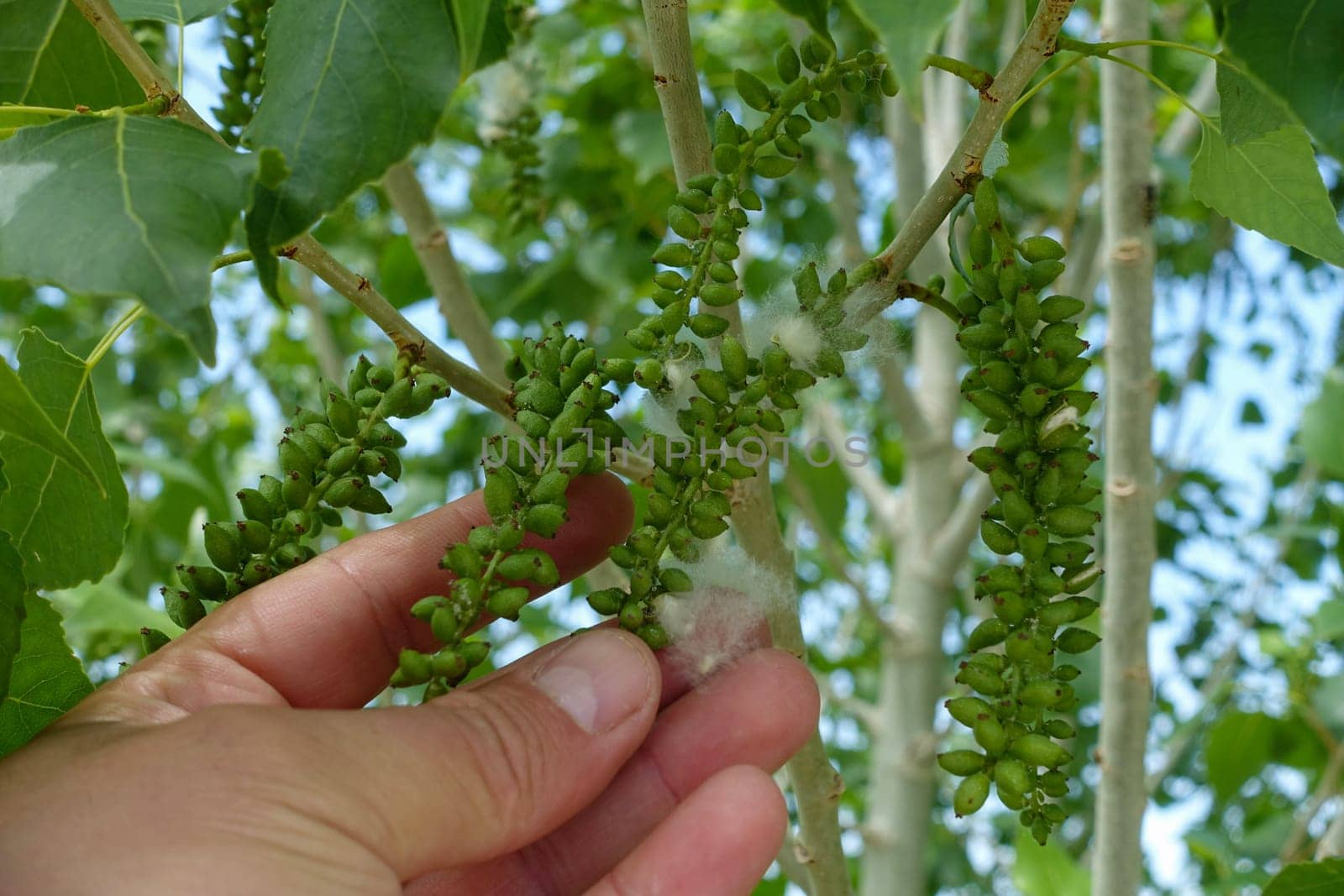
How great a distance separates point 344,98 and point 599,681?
438 mm

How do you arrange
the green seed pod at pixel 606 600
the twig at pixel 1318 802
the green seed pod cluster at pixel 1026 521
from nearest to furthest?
the green seed pod cluster at pixel 1026 521, the green seed pod at pixel 606 600, the twig at pixel 1318 802

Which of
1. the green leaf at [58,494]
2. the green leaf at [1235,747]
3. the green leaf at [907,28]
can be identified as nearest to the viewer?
the green leaf at [907,28]

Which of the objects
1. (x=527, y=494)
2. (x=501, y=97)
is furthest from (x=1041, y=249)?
(x=501, y=97)

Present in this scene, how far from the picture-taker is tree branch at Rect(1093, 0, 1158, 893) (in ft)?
4.04


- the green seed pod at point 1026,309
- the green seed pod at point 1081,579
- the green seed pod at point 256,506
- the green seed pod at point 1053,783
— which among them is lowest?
the green seed pod at point 1053,783

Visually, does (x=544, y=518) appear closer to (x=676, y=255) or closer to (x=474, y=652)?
(x=474, y=652)

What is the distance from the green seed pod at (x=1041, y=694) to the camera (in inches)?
28.3

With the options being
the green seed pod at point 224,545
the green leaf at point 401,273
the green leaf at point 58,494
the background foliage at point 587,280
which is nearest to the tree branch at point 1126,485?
the background foliage at point 587,280

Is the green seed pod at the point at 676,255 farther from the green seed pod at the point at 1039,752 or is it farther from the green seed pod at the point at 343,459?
the green seed pod at the point at 1039,752

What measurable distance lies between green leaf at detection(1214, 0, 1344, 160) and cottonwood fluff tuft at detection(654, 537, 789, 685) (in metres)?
0.50

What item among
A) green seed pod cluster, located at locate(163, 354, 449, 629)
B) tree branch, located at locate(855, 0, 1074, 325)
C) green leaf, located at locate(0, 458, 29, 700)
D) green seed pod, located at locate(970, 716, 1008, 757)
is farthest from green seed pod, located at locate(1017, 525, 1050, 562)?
green leaf, located at locate(0, 458, 29, 700)

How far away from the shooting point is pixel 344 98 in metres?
0.71

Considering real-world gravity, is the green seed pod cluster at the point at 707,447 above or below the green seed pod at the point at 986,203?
below

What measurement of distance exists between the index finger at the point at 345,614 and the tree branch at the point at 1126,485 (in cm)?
54
